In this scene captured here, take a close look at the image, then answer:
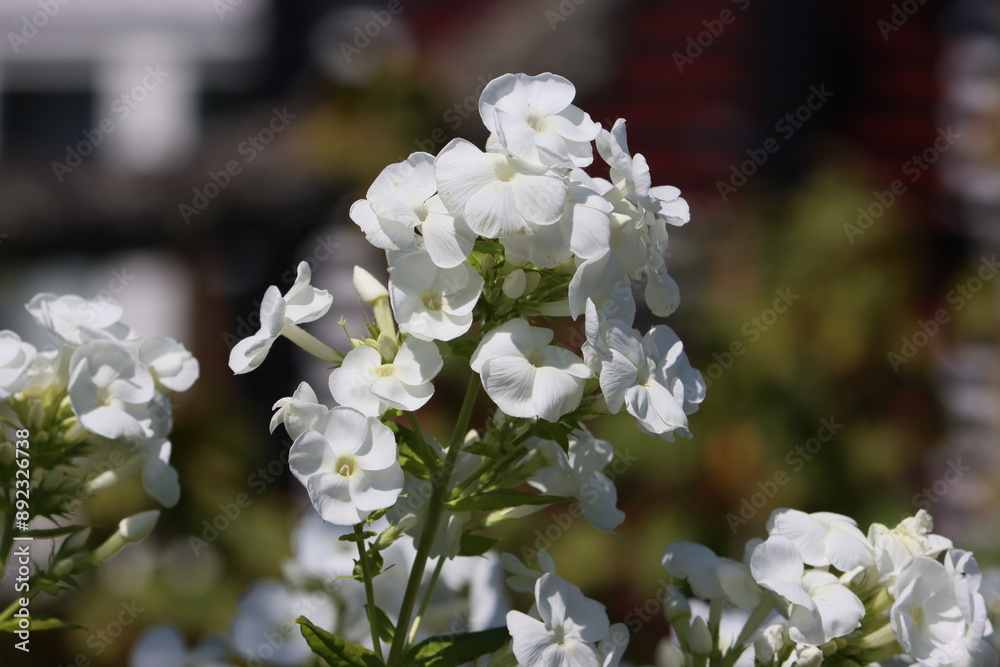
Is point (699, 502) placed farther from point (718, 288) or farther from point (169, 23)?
point (169, 23)

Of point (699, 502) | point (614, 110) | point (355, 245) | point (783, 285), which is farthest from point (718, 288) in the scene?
point (355, 245)

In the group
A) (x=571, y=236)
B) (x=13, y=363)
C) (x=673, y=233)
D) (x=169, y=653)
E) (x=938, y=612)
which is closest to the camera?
(x=571, y=236)

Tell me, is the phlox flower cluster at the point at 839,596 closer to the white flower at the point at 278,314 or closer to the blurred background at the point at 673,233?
the white flower at the point at 278,314

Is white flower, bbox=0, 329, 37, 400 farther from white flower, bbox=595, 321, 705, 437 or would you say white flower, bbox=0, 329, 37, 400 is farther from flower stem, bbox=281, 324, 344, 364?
white flower, bbox=595, 321, 705, 437

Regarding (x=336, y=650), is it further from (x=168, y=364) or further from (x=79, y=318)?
(x=79, y=318)

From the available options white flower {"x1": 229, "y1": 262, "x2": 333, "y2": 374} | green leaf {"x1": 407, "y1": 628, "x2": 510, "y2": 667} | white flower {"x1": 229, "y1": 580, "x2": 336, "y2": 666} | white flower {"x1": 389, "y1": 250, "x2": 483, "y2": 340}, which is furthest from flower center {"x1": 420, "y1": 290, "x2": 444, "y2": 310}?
white flower {"x1": 229, "y1": 580, "x2": 336, "y2": 666}

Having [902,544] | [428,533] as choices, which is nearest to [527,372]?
[428,533]
